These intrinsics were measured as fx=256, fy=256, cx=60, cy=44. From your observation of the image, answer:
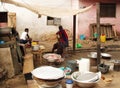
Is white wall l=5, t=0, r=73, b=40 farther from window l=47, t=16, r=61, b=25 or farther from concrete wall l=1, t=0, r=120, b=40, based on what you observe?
window l=47, t=16, r=61, b=25

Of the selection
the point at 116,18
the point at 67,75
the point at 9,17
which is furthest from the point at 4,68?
the point at 116,18

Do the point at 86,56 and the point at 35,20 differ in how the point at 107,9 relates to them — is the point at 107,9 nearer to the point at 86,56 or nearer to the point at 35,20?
the point at 35,20

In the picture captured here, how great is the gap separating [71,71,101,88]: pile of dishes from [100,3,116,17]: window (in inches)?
461

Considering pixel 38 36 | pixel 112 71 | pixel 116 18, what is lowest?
pixel 112 71

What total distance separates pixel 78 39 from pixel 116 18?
309 centimetres

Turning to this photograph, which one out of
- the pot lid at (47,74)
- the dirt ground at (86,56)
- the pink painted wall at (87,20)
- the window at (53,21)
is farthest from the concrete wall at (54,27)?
the pot lid at (47,74)

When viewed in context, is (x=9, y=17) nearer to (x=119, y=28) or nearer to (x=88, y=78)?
(x=119, y=28)

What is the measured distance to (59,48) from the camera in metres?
12.1

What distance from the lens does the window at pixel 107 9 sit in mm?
17516

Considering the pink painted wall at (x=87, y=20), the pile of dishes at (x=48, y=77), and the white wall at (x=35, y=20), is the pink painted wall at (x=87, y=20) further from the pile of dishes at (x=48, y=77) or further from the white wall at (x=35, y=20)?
the pile of dishes at (x=48, y=77)

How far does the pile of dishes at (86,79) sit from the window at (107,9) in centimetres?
1172

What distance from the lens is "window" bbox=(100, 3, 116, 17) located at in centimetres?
1752

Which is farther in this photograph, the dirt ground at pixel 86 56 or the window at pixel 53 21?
the window at pixel 53 21

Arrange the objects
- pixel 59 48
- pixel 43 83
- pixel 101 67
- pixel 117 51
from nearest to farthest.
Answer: pixel 43 83
pixel 101 67
pixel 59 48
pixel 117 51
